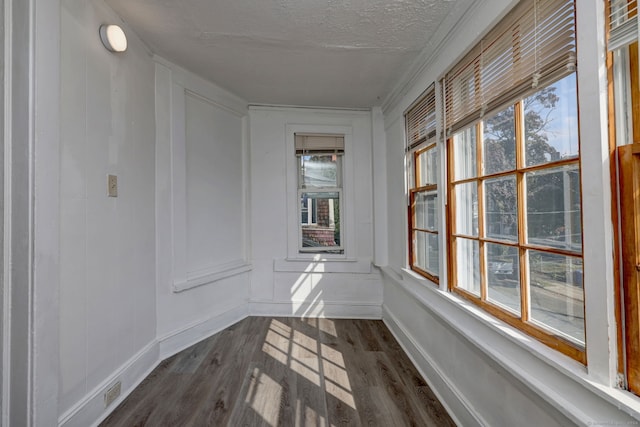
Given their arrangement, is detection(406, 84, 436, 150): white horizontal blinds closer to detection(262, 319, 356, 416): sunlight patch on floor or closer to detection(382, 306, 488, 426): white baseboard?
detection(382, 306, 488, 426): white baseboard

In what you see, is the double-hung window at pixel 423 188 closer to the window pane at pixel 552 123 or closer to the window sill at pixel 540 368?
the window sill at pixel 540 368

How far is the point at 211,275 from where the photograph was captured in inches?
113

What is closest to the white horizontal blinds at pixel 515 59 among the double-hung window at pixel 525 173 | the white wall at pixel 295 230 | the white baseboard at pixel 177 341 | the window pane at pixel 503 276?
the double-hung window at pixel 525 173

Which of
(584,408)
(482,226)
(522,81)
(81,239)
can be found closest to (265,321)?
(81,239)

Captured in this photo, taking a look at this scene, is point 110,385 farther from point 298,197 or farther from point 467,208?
point 467,208

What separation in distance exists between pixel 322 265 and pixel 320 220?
56cm

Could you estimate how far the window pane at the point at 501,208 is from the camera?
139cm

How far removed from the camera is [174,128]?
2.56 meters

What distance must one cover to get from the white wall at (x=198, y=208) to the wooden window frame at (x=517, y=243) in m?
2.25

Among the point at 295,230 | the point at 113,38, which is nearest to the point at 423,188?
the point at 295,230

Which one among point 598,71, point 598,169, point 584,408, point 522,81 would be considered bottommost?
point 584,408

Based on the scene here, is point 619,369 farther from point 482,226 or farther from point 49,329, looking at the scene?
point 49,329

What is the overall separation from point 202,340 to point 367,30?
301 centimetres

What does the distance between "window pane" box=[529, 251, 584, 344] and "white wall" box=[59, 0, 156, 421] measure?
2.31 m
